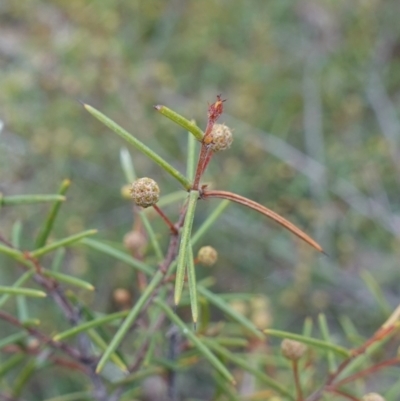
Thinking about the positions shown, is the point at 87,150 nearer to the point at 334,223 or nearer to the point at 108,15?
the point at 108,15

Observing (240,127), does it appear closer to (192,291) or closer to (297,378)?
(297,378)

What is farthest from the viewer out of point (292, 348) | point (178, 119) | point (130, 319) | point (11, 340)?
point (11, 340)

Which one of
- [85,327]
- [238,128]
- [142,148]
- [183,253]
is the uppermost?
[238,128]

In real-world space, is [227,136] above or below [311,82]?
below

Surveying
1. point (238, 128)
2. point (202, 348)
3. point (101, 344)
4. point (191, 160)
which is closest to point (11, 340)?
point (101, 344)

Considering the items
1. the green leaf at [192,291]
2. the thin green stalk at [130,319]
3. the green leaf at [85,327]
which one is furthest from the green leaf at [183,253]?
the green leaf at [85,327]

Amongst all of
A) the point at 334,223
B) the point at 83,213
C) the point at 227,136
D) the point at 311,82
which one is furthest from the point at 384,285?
the point at 227,136
